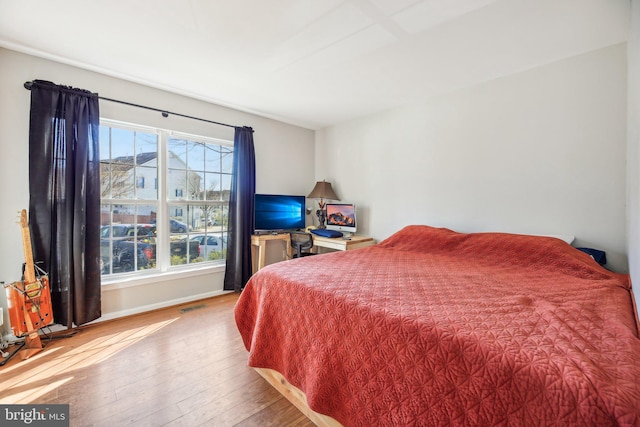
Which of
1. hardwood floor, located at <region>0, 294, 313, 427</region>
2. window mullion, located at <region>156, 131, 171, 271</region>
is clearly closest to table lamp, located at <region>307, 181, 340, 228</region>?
window mullion, located at <region>156, 131, 171, 271</region>

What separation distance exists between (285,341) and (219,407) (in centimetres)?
53

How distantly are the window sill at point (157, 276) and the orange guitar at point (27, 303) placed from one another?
0.51 m

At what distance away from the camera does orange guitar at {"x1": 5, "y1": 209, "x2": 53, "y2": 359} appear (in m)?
2.11

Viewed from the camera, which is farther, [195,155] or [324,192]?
[324,192]

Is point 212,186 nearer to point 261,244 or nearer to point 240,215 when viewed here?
point 240,215

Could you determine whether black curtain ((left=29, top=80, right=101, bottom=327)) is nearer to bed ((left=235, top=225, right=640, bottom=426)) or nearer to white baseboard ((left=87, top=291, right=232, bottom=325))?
white baseboard ((left=87, top=291, right=232, bottom=325))

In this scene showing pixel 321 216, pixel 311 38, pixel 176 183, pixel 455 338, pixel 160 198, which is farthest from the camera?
pixel 321 216

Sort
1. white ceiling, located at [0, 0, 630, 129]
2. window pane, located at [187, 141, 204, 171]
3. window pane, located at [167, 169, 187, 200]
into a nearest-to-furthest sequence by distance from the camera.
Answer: white ceiling, located at [0, 0, 630, 129]
window pane, located at [167, 169, 187, 200]
window pane, located at [187, 141, 204, 171]

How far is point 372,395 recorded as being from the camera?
3.91ft

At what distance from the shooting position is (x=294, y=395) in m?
1.66

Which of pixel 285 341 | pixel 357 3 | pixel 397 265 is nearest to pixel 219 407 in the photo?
pixel 285 341

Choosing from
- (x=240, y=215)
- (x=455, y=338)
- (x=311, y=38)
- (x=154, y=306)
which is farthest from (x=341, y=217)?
(x=455, y=338)

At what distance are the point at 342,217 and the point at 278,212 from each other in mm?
916

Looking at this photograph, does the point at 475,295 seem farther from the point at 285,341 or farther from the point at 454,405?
the point at 285,341
